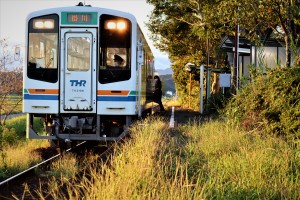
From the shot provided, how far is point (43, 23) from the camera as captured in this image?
12.2 metres

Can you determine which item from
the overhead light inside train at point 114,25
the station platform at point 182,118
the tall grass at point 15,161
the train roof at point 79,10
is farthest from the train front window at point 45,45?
the station platform at point 182,118

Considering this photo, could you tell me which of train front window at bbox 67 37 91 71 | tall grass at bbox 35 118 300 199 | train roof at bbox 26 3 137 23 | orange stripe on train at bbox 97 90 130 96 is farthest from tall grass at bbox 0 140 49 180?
train roof at bbox 26 3 137 23

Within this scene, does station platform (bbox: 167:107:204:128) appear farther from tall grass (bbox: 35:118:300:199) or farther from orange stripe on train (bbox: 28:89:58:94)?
tall grass (bbox: 35:118:300:199)

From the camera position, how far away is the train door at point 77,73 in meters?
12.1

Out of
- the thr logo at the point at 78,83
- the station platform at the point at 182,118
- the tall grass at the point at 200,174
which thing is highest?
the thr logo at the point at 78,83

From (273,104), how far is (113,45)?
415 cm

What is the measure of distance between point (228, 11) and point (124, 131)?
17.0 ft

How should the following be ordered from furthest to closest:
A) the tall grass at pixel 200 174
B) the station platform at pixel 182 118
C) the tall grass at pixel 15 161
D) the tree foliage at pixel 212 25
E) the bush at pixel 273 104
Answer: the station platform at pixel 182 118
the tree foliage at pixel 212 25
the bush at pixel 273 104
the tall grass at pixel 15 161
the tall grass at pixel 200 174

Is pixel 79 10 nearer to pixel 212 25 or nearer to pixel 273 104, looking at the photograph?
pixel 273 104

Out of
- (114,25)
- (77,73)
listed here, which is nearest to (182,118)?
(114,25)

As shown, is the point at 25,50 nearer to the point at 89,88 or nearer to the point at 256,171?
the point at 89,88

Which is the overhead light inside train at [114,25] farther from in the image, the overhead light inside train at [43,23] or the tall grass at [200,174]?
the tall grass at [200,174]

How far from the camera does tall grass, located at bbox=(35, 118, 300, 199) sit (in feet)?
17.9

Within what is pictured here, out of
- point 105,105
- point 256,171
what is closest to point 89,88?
point 105,105
